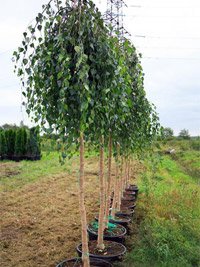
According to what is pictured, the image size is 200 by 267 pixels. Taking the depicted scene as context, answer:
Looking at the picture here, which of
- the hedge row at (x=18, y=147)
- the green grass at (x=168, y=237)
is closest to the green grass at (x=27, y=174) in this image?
the hedge row at (x=18, y=147)

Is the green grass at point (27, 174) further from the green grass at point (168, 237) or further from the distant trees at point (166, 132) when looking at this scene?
the green grass at point (168, 237)

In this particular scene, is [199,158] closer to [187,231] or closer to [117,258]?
[187,231]

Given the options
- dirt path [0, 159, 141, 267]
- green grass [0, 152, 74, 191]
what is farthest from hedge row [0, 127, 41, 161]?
dirt path [0, 159, 141, 267]

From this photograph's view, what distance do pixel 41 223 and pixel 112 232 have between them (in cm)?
171

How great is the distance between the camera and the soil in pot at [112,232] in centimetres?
429

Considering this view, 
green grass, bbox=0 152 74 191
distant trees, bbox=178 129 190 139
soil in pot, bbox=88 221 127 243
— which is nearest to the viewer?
soil in pot, bbox=88 221 127 243

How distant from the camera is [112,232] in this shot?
4.49 metres

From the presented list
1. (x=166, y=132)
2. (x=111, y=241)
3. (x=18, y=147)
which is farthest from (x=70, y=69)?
(x=18, y=147)

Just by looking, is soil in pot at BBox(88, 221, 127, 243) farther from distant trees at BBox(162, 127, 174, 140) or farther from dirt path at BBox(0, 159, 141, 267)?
distant trees at BBox(162, 127, 174, 140)

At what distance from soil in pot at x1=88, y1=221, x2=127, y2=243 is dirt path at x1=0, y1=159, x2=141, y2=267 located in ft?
1.07

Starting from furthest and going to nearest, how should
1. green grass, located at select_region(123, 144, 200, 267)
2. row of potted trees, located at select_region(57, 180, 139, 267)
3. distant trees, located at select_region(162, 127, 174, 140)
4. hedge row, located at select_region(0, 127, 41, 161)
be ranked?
hedge row, located at select_region(0, 127, 41, 161)
distant trees, located at select_region(162, 127, 174, 140)
green grass, located at select_region(123, 144, 200, 267)
row of potted trees, located at select_region(57, 180, 139, 267)

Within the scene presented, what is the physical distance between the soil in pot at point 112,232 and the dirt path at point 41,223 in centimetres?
33

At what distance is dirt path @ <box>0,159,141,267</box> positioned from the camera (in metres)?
4.38

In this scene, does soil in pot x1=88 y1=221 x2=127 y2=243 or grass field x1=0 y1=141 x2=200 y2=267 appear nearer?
grass field x1=0 y1=141 x2=200 y2=267
